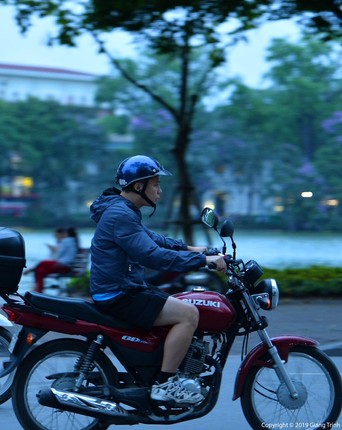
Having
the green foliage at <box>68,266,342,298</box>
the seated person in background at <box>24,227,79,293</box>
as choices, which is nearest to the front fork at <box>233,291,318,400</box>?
the green foliage at <box>68,266,342,298</box>

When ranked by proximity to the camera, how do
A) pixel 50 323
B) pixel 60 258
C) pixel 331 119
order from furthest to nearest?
pixel 331 119, pixel 60 258, pixel 50 323

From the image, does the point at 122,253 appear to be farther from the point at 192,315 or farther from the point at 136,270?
the point at 192,315

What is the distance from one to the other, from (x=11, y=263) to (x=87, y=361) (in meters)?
0.73

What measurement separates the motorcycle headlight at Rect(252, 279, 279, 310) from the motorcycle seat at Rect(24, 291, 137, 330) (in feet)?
2.41

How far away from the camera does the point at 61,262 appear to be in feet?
44.7

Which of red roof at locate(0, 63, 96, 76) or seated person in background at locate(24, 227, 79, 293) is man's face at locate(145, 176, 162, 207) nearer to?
seated person in background at locate(24, 227, 79, 293)

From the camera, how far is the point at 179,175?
14.4 meters

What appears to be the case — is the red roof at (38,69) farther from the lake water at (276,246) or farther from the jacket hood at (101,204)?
the jacket hood at (101,204)

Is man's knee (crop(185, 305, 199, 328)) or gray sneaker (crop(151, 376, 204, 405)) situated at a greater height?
man's knee (crop(185, 305, 199, 328))

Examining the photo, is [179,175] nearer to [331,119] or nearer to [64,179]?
[331,119]

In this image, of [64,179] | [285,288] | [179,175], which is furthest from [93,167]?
[285,288]

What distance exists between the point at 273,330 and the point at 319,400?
14.9ft

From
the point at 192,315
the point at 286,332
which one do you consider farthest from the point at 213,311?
the point at 286,332

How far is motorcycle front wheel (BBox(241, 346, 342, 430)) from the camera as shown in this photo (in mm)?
5230
